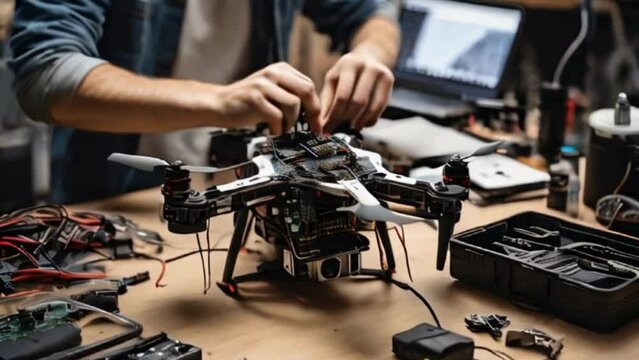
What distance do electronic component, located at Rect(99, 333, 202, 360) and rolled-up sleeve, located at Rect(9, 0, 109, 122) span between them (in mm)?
711

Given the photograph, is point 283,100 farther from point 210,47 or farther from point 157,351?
point 210,47

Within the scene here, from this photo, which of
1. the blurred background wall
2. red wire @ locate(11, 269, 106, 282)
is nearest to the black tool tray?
red wire @ locate(11, 269, 106, 282)

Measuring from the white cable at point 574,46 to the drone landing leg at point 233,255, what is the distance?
1.30 m

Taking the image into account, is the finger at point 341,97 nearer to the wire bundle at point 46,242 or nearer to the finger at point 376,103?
the finger at point 376,103

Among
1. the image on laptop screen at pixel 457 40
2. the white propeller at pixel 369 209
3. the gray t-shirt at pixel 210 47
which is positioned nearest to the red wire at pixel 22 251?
the white propeller at pixel 369 209

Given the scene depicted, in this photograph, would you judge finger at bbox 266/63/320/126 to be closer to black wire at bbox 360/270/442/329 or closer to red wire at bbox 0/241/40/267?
black wire at bbox 360/270/442/329

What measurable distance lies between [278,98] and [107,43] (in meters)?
0.61

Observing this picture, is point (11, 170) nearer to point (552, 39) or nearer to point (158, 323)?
point (158, 323)

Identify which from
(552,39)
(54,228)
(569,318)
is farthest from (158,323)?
(552,39)

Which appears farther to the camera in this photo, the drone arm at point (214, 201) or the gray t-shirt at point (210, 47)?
the gray t-shirt at point (210, 47)

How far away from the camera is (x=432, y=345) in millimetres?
1045

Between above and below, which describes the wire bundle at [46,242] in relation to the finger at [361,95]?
below

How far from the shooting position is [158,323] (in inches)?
45.9

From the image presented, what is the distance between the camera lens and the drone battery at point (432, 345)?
104 centimetres
